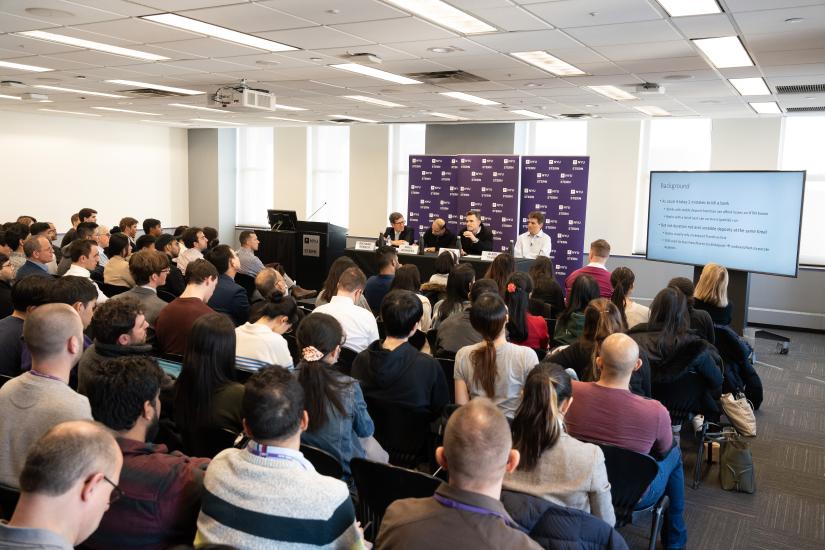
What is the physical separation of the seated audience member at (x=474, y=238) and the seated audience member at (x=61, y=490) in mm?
7941

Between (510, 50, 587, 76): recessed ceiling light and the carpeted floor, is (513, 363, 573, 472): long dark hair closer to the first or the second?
the carpeted floor

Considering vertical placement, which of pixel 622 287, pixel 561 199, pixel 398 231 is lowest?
pixel 622 287

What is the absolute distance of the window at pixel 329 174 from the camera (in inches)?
567

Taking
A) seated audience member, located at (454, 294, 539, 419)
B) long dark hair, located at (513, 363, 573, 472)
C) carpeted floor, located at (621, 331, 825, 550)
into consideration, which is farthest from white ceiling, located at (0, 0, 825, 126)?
carpeted floor, located at (621, 331, 825, 550)

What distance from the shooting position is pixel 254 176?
1562 cm

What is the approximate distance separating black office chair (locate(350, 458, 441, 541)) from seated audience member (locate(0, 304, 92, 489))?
3.27ft

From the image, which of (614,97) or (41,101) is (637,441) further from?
(41,101)

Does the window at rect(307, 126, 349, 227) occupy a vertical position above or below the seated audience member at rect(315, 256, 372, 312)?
above

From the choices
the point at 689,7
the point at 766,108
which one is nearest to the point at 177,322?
the point at 689,7

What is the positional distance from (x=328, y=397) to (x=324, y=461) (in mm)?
338

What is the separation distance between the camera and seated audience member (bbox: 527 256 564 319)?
5550 mm

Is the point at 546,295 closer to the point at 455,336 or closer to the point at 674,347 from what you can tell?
the point at 674,347

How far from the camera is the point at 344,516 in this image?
1.81 meters

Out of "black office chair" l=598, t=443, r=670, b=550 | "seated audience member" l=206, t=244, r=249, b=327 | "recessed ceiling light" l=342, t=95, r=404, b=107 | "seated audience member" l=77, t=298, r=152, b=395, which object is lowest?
"black office chair" l=598, t=443, r=670, b=550
